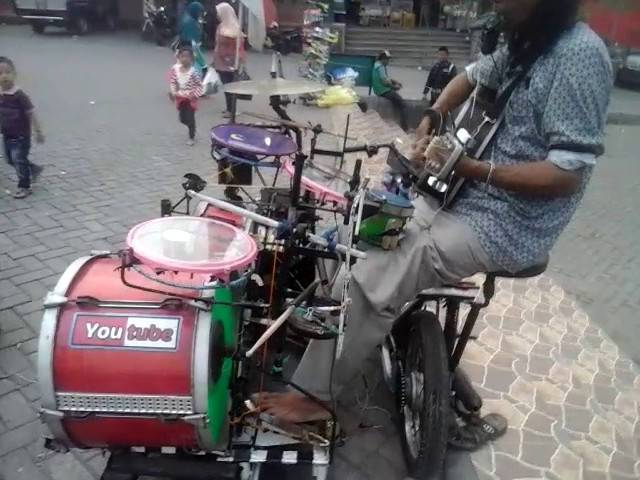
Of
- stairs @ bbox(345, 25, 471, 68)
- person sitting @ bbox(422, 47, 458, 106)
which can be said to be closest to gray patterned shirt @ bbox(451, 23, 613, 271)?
person sitting @ bbox(422, 47, 458, 106)

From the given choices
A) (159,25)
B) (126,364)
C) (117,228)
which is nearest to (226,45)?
(117,228)

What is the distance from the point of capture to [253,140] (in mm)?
3109

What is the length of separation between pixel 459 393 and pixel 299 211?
137 centimetres

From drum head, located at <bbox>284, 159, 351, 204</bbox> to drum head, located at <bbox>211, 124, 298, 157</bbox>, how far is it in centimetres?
10

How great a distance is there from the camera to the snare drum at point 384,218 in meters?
2.34

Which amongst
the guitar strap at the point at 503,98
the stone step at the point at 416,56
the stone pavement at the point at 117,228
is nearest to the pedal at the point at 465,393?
the stone pavement at the point at 117,228

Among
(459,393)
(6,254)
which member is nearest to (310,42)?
(6,254)

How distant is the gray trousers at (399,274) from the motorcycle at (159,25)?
56.8ft

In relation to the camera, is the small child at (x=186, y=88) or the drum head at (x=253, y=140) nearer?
the drum head at (x=253, y=140)

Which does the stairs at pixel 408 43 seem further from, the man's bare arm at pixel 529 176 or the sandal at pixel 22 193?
the man's bare arm at pixel 529 176

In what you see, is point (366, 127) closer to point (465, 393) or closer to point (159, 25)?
point (465, 393)

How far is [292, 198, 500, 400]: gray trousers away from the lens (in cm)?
242

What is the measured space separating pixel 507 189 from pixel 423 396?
102cm

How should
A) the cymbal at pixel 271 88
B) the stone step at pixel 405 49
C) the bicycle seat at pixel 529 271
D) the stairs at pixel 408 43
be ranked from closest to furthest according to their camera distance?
the bicycle seat at pixel 529 271 → the cymbal at pixel 271 88 → the stairs at pixel 408 43 → the stone step at pixel 405 49
